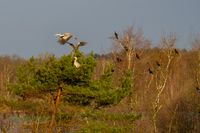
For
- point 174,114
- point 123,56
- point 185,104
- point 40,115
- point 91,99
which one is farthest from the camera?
point 123,56

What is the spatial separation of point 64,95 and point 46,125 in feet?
3.05

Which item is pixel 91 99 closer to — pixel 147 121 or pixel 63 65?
pixel 63 65

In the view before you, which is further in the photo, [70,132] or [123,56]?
[123,56]

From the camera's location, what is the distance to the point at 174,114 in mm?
30875

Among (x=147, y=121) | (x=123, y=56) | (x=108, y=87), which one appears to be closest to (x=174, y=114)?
(x=147, y=121)

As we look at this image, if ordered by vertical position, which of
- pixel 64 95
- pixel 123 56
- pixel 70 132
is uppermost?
pixel 123 56

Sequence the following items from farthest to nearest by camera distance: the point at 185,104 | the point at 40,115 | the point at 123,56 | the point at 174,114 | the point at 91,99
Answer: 1. the point at 123,56
2. the point at 185,104
3. the point at 174,114
4. the point at 91,99
5. the point at 40,115

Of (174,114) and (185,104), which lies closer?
(174,114)

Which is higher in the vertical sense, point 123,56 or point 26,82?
point 123,56

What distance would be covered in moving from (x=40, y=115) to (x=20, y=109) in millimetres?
1130

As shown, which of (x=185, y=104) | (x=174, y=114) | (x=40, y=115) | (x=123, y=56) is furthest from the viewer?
(x=123, y=56)

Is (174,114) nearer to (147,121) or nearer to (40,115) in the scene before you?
(147,121)

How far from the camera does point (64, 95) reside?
48.7ft

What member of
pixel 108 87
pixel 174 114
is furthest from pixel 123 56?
pixel 108 87
